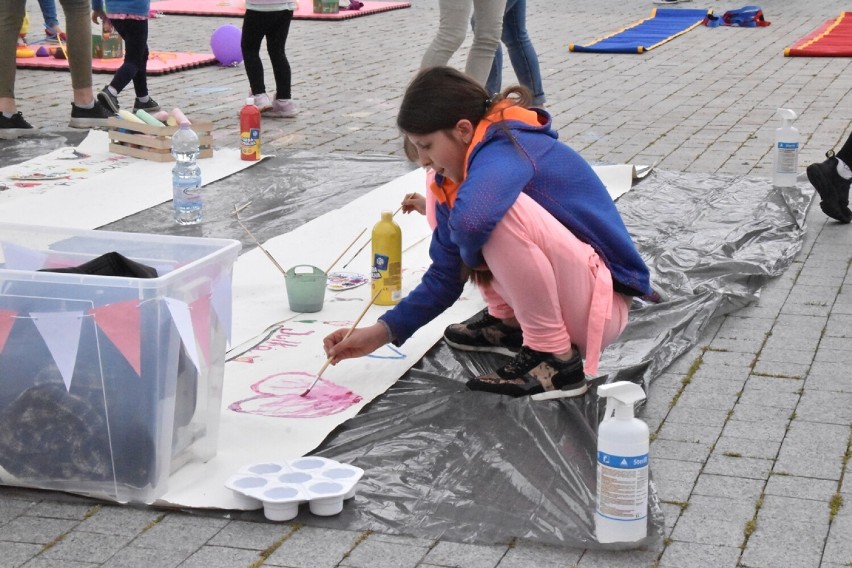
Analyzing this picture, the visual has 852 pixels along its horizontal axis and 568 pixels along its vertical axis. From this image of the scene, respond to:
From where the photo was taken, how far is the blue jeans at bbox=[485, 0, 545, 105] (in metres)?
6.55

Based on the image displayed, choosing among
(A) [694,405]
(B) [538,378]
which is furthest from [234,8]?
(A) [694,405]

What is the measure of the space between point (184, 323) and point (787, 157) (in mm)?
3367

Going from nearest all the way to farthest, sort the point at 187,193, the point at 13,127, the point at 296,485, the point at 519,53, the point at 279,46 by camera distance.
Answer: the point at 296,485 → the point at 187,193 → the point at 13,127 → the point at 519,53 → the point at 279,46

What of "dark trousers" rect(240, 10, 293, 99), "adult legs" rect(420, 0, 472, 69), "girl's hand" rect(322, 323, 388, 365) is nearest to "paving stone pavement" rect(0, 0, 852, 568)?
"dark trousers" rect(240, 10, 293, 99)

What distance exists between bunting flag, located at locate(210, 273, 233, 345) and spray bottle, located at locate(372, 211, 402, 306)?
1.03 m

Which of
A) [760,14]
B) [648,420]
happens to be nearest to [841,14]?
[760,14]

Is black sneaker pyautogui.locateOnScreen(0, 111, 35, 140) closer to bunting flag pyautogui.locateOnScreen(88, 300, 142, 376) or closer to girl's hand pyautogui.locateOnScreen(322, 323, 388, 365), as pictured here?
girl's hand pyautogui.locateOnScreen(322, 323, 388, 365)

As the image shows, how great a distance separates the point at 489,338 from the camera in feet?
11.2

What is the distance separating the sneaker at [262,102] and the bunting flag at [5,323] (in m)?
4.53

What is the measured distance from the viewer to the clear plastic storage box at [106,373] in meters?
2.40

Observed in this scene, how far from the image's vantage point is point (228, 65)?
8.66 meters

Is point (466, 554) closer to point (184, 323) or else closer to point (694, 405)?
point (184, 323)

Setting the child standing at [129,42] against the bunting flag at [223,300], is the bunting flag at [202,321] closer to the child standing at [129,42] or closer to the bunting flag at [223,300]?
the bunting flag at [223,300]

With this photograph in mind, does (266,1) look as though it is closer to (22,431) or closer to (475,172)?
(475,172)
